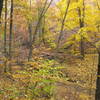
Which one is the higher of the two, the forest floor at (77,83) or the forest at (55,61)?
the forest at (55,61)

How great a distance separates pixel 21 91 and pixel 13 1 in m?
9.11

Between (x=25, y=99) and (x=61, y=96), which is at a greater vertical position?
(x=25, y=99)

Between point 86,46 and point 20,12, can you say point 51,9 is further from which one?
point 20,12

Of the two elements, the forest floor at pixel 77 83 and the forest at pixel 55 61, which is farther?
the forest floor at pixel 77 83

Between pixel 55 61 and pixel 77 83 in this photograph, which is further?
pixel 77 83

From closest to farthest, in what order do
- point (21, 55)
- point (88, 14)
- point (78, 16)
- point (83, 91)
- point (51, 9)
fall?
point (83, 91), point (88, 14), point (78, 16), point (21, 55), point (51, 9)

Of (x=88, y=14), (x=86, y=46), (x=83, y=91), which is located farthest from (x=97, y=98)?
(x=86, y=46)

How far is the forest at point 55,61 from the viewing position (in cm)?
649

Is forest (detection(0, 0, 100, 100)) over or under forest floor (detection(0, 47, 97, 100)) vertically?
over

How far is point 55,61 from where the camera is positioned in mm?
10531

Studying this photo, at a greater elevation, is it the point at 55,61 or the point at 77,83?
the point at 55,61

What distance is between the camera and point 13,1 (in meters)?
13.5

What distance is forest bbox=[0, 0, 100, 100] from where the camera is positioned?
6488mm

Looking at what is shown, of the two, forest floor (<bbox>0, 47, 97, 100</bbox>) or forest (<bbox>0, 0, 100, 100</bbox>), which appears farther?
forest floor (<bbox>0, 47, 97, 100</bbox>)
